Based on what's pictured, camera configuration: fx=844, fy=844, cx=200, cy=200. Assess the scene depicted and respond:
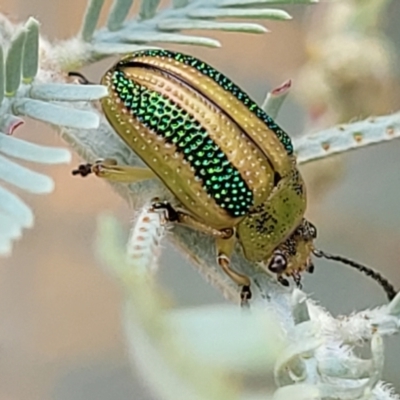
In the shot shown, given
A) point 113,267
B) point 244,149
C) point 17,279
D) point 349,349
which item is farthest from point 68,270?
point 113,267

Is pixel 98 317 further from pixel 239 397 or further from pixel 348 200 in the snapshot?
pixel 239 397

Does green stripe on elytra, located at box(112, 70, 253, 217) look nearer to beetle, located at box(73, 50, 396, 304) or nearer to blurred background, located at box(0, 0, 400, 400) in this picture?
beetle, located at box(73, 50, 396, 304)

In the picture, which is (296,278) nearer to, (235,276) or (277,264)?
(277,264)

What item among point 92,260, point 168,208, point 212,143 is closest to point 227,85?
point 212,143

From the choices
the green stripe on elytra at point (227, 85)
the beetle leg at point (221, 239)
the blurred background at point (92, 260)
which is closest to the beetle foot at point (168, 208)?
the beetle leg at point (221, 239)

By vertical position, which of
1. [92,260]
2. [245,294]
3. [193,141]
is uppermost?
[92,260]

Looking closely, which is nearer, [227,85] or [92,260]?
[227,85]

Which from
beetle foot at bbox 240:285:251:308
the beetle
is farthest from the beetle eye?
beetle foot at bbox 240:285:251:308
